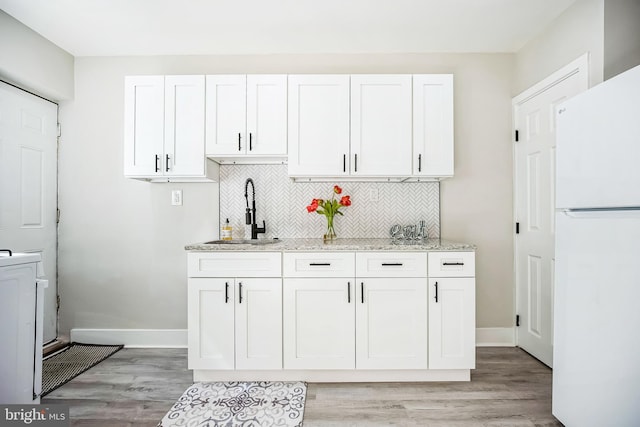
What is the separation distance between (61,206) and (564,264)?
12.6 feet

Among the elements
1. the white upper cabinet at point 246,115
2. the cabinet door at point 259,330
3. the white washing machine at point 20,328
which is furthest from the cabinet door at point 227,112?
the white washing machine at point 20,328

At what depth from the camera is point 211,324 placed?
2412mm

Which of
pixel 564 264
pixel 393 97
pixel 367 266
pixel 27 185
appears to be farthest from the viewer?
pixel 27 185

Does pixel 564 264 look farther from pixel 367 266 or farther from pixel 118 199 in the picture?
pixel 118 199

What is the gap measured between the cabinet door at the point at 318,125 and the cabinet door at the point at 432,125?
0.54 metres

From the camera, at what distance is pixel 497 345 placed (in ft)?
10.1

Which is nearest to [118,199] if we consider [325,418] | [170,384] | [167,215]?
[167,215]

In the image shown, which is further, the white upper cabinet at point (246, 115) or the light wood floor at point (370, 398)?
the white upper cabinet at point (246, 115)

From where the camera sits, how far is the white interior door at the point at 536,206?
2.60 m

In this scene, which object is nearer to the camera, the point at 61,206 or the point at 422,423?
the point at 422,423

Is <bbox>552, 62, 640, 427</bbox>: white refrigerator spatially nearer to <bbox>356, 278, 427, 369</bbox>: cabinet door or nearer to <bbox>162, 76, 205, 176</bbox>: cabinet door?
<bbox>356, 278, 427, 369</bbox>: cabinet door

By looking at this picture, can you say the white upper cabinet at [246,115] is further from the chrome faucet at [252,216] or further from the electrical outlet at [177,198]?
the electrical outlet at [177,198]

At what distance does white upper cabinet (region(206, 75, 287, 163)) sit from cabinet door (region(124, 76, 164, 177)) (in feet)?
1.28

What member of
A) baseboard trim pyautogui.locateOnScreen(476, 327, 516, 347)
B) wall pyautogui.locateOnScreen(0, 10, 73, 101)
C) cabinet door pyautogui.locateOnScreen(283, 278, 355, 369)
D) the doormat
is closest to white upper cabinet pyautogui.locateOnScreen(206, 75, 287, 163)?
cabinet door pyautogui.locateOnScreen(283, 278, 355, 369)
